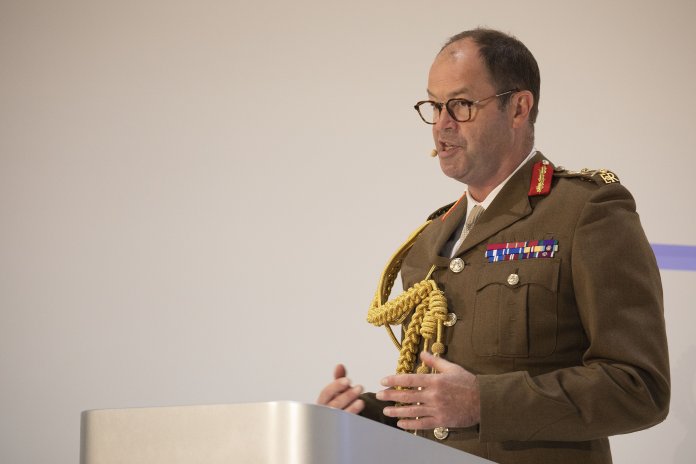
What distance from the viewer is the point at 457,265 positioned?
5.33 feet

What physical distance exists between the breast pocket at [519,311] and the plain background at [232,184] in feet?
3.73

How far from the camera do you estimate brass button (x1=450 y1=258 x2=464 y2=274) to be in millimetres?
1619

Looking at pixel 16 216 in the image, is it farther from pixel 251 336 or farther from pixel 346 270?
Answer: pixel 346 270

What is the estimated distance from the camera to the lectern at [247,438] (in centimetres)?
89

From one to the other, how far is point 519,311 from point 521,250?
12 centimetres

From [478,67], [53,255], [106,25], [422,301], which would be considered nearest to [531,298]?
[422,301]

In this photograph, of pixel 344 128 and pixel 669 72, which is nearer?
pixel 344 128

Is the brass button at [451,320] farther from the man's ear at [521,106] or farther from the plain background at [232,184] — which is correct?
the plain background at [232,184]

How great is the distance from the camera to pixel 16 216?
2.59m

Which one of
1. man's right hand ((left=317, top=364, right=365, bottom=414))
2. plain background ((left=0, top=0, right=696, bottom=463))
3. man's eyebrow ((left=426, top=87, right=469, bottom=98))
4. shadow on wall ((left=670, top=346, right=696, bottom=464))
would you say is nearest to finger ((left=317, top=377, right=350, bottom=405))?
man's right hand ((left=317, top=364, right=365, bottom=414))

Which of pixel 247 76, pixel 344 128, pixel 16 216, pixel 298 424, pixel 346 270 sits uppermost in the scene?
pixel 247 76

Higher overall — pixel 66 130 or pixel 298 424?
pixel 66 130

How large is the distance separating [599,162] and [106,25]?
1.53 meters

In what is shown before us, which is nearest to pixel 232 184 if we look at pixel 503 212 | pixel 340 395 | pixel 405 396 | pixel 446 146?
pixel 446 146
